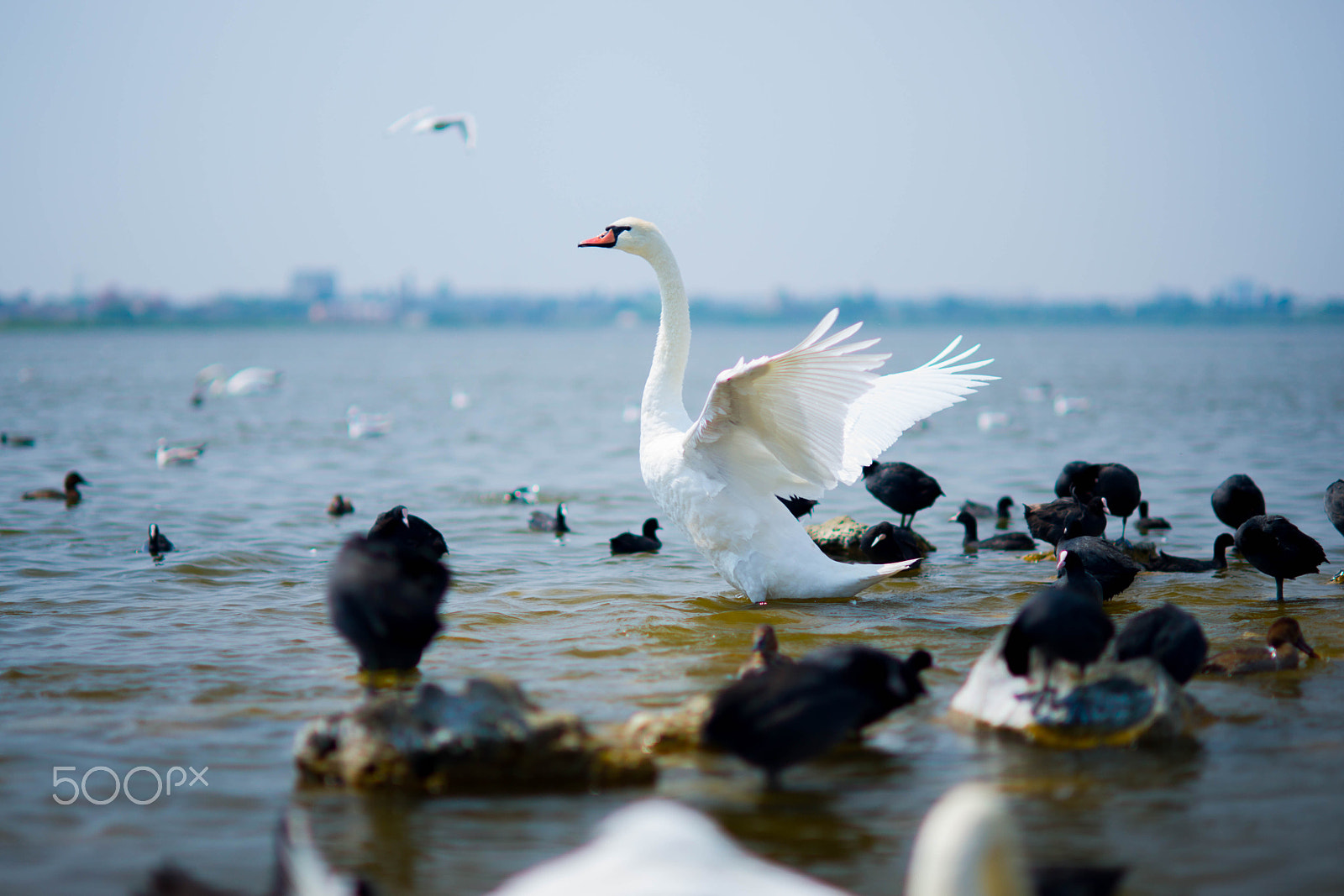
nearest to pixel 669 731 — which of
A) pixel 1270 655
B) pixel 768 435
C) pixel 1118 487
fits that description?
pixel 768 435

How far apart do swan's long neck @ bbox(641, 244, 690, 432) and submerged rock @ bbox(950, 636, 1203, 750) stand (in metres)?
3.71

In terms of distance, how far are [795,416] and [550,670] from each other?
89.9 inches

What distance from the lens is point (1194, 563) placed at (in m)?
9.80

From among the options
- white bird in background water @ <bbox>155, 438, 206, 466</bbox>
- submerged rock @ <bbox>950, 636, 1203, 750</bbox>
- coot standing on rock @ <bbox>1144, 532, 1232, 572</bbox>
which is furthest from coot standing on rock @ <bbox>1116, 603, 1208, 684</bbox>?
white bird in background water @ <bbox>155, 438, 206, 466</bbox>

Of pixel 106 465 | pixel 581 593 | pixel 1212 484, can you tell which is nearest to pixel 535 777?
pixel 581 593

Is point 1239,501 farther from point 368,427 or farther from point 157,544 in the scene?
point 368,427

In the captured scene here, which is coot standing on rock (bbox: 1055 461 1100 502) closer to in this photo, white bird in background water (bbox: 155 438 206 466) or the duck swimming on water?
the duck swimming on water

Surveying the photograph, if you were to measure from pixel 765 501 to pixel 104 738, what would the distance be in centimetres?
451

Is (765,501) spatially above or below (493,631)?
above

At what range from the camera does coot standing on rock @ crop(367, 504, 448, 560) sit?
7.70m

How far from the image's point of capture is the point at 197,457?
19656mm

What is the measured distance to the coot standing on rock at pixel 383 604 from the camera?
5039 millimetres

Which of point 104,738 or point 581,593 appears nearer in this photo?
point 104,738

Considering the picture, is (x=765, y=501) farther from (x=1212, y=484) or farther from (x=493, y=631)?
(x=1212, y=484)
